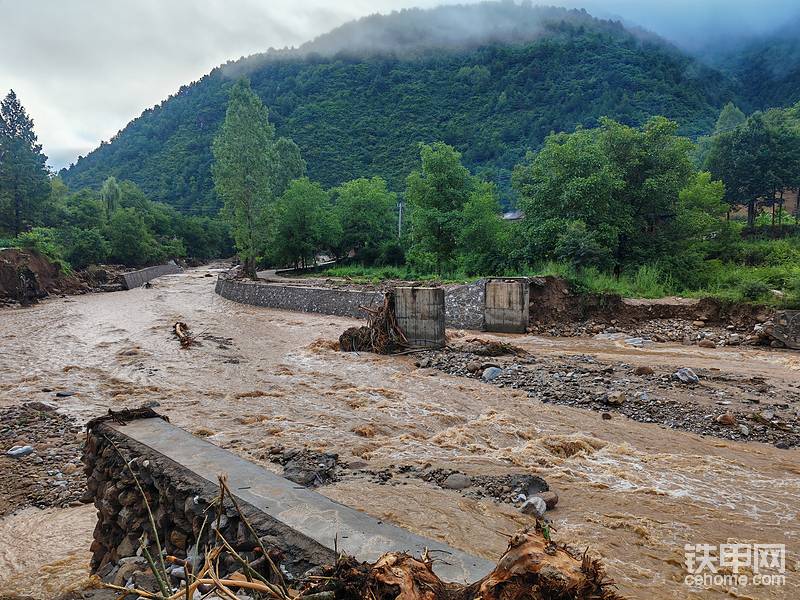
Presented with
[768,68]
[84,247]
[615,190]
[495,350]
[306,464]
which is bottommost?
[495,350]

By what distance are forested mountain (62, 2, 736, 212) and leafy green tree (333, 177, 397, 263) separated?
2996 centimetres

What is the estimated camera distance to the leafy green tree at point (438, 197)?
30.8 meters

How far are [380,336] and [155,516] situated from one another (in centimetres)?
1118

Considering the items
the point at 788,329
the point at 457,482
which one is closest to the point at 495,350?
the point at 457,482

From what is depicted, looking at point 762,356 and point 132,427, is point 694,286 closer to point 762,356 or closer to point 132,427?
point 762,356

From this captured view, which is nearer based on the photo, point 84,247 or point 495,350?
point 495,350

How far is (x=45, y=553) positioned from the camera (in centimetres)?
478

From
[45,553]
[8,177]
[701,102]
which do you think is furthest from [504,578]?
[701,102]

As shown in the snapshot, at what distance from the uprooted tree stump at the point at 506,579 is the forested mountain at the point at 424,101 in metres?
73.7

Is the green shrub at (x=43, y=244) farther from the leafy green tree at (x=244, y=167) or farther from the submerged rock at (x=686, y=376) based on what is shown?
the submerged rock at (x=686, y=376)

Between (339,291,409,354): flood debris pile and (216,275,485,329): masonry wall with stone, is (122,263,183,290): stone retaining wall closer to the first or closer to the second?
(216,275,485,329): masonry wall with stone

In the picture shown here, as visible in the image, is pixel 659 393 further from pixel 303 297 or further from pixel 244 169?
pixel 244 169

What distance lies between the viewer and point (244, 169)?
1447 inches

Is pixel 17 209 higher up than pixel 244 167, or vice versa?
pixel 244 167
